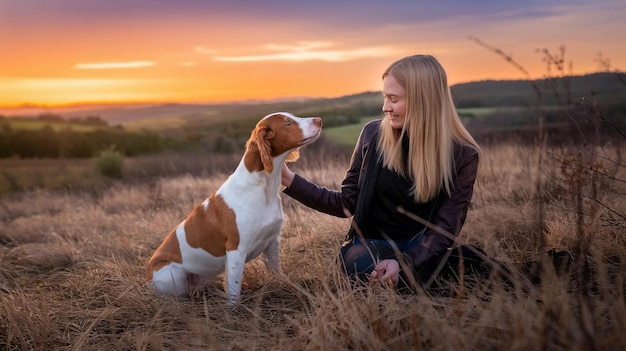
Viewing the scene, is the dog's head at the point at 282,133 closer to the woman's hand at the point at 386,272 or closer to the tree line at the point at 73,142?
the woman's hand at the point at 386,272

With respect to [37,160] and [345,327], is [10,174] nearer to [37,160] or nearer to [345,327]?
[37,160]

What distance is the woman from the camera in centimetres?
383

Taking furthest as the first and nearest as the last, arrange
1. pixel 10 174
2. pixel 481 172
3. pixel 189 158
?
pixel 189 158 → pixel 10 174 → pixel 481 172

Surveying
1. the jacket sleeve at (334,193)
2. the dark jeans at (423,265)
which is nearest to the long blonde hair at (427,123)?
the dark jeans at (423,265)

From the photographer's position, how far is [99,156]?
61.6 ft

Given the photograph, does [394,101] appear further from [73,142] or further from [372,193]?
→ [73,142]

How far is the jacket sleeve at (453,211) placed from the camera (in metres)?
3.79

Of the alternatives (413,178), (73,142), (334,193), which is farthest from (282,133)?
(73,142)

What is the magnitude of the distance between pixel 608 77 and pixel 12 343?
455 cm

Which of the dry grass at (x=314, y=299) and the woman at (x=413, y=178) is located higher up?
the woman at (x=413, y=178)

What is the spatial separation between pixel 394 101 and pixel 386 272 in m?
1.19

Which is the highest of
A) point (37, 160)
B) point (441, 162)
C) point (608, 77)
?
point (608, 77)

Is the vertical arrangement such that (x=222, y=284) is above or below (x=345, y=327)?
below

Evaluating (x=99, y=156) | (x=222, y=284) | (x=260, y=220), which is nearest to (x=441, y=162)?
(x=260, y=220)
